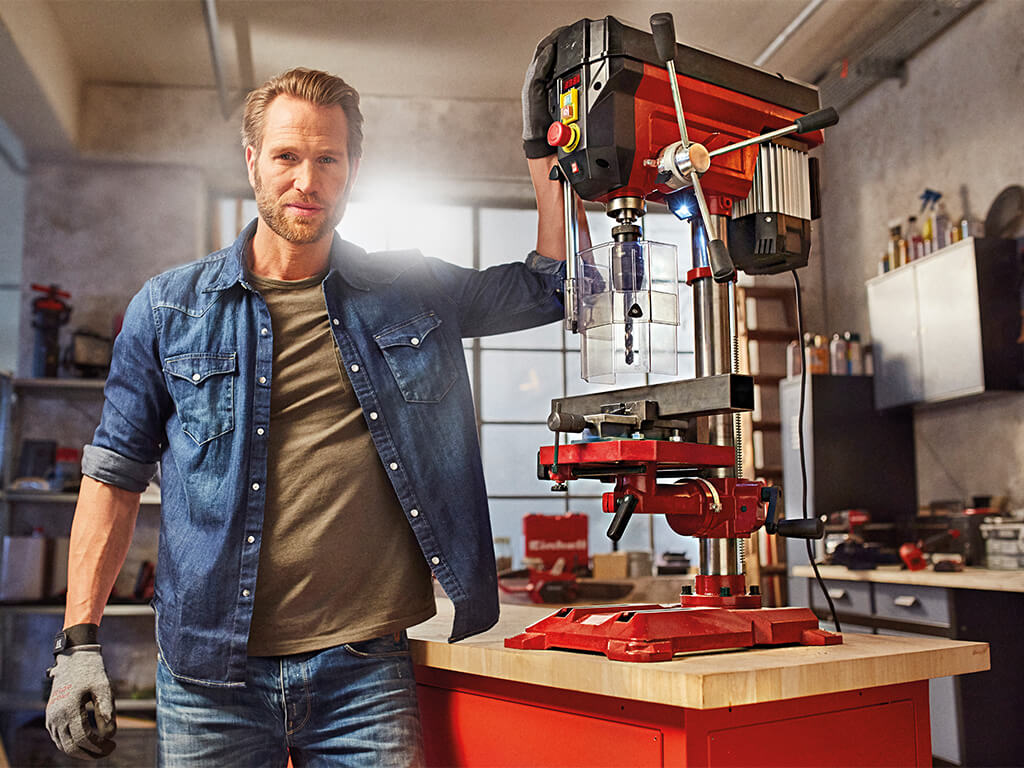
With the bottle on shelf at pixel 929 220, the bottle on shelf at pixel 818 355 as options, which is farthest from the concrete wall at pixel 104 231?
the bottle on shelf at pixel 929 220

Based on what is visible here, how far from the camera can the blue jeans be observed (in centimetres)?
126

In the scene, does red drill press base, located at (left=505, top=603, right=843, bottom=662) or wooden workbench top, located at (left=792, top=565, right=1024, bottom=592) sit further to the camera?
wooden workbench top, located at (left=792, top=565, right=1024, bottom=592)

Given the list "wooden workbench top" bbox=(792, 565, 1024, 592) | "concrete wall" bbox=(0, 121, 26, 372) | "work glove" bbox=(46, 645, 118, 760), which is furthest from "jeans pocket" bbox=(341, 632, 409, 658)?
"concrete wall" bbox=(0, 121, 26, 372)

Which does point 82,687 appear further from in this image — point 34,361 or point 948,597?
point 34,361

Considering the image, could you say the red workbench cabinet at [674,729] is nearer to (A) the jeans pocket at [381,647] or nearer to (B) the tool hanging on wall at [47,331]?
(A) the jeans pocket at [381,647]

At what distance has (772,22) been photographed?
17.1 ft

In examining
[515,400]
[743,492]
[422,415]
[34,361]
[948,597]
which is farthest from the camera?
[515,400]

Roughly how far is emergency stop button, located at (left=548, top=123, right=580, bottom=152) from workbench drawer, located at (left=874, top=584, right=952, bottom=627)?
3.12 metres

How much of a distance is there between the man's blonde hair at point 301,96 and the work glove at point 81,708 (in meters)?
0.80

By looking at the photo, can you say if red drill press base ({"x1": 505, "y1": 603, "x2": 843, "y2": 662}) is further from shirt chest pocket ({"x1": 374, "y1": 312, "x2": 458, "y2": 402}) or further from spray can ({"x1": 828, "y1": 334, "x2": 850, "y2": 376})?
spray can ({"x1": 828, "y1": 334, "x2": 850, "y2": 376})

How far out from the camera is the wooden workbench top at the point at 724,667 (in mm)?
967

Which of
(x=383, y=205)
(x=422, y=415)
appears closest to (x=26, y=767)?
(x=383, y=205)

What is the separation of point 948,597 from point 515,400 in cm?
308

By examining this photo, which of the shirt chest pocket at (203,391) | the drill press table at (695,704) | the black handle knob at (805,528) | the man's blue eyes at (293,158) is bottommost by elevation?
the drill press table at (695,704)
